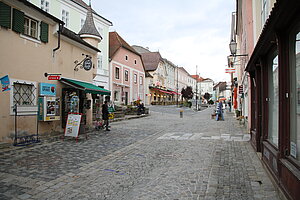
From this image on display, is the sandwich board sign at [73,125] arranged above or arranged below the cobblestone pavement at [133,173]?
above

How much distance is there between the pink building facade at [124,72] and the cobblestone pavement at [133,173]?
24471 millimetres

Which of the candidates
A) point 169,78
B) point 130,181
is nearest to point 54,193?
point 130,181

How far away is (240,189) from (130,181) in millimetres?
2212

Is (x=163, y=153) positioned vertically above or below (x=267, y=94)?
below

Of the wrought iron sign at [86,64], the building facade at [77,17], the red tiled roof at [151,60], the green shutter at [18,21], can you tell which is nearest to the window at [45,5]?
the building facade at [77,17]

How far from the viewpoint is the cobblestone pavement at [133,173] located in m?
4.35

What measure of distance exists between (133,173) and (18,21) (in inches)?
274

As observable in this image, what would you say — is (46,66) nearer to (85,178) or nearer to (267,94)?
(85,178)

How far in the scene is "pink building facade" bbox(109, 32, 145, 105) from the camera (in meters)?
33.4

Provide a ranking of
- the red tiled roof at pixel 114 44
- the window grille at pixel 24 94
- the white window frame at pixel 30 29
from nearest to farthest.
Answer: the window grille at pixel 24 94 → the white window frame at pixel 30 29 → the red tiled roof at pixel 114 44

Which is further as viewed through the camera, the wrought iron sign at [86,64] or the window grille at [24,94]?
the wrought iron sign at [86,64]

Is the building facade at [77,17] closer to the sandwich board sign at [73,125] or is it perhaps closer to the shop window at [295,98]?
the sandwich board sign at [73,125]

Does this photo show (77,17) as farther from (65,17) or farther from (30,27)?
(30,27)

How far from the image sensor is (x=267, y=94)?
622 cm
